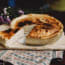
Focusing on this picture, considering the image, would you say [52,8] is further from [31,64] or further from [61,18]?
[31,64]

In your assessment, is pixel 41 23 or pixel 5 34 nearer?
pixel 5 34

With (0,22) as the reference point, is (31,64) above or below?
below

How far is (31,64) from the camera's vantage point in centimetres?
127

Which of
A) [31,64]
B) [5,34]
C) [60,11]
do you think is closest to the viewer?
[31,64]

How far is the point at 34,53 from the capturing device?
1.40 metres

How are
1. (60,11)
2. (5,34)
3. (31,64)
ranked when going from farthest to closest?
1. (60,11)
2. (5,34)
3. (31,64)

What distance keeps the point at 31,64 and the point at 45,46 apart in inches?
5.7

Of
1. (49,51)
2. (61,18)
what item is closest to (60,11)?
(61,18)

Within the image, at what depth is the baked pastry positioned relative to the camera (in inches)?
53.0

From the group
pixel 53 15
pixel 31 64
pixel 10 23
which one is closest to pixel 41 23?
pixel 53 15

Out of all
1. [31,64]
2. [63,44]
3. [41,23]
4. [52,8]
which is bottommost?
[31,64]

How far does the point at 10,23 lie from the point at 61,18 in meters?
0.36

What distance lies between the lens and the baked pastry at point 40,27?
1.35m

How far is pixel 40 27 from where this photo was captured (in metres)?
1.44
